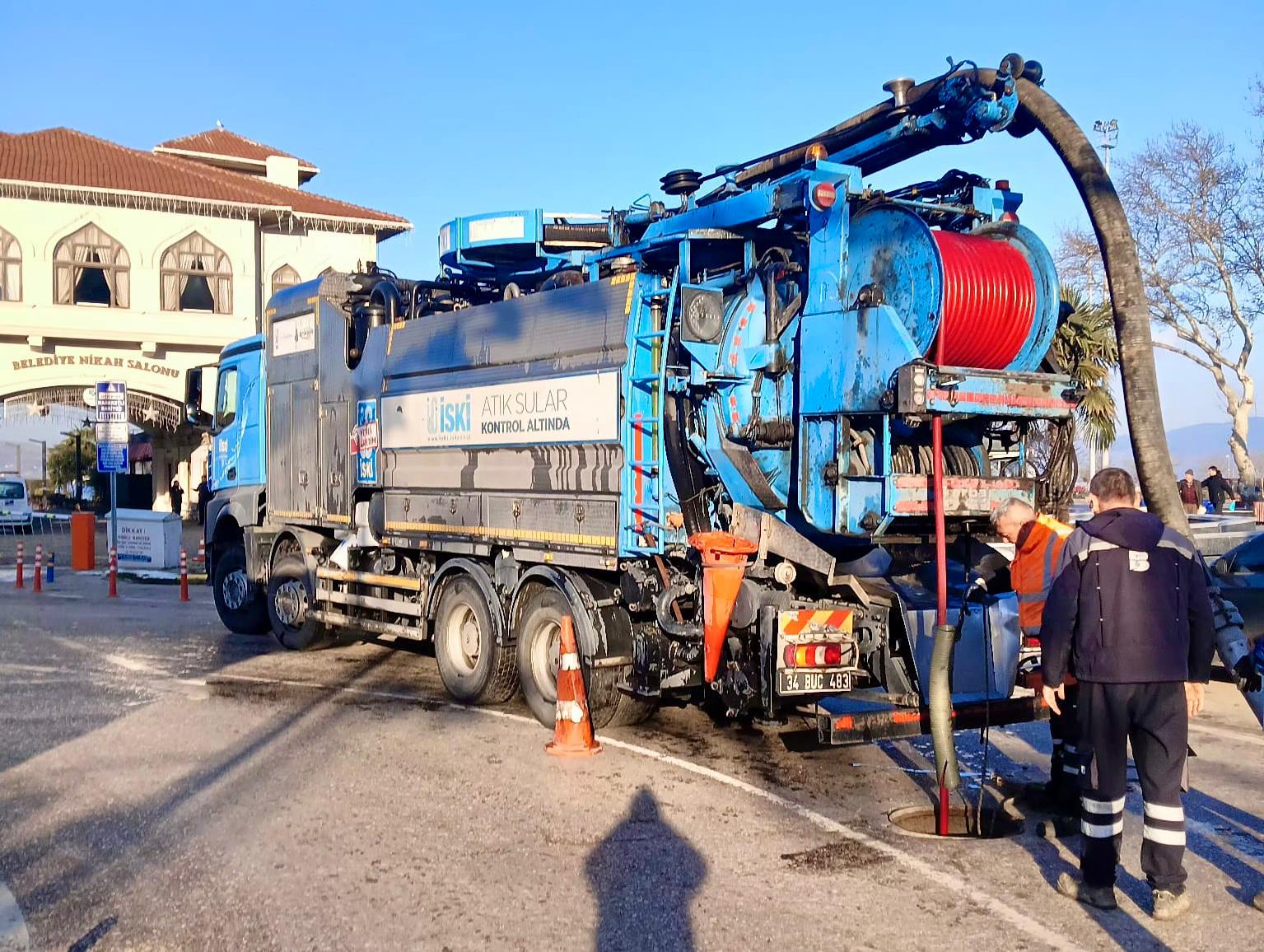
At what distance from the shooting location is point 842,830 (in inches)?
247

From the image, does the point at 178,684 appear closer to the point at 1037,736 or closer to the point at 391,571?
the point at 391,571

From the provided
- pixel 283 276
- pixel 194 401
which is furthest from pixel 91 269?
pixel 194 401

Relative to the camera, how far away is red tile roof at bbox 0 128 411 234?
101 feet

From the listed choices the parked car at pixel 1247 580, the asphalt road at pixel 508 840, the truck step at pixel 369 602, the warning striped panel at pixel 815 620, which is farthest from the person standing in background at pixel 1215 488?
the warning striped panel at pixel 815 620

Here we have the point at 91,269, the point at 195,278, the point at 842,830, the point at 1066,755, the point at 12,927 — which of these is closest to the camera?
the point at 12,927

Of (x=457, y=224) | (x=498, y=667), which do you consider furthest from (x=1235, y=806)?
(x=457, y=224)

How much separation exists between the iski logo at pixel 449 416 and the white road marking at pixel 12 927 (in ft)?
16.2

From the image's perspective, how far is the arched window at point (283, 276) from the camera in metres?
33.6

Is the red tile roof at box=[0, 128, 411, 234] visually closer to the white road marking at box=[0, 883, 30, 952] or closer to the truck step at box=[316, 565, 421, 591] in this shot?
the truck step at box=[316, 565, 421, 591]

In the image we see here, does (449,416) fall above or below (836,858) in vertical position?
above

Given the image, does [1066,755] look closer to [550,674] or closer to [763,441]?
[763,441]

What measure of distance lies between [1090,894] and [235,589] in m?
10.5

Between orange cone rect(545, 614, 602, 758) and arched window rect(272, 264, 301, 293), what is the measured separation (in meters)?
27.8

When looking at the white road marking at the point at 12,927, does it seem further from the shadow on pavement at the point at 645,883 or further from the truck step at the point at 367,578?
the truck step at the point at 367,578
